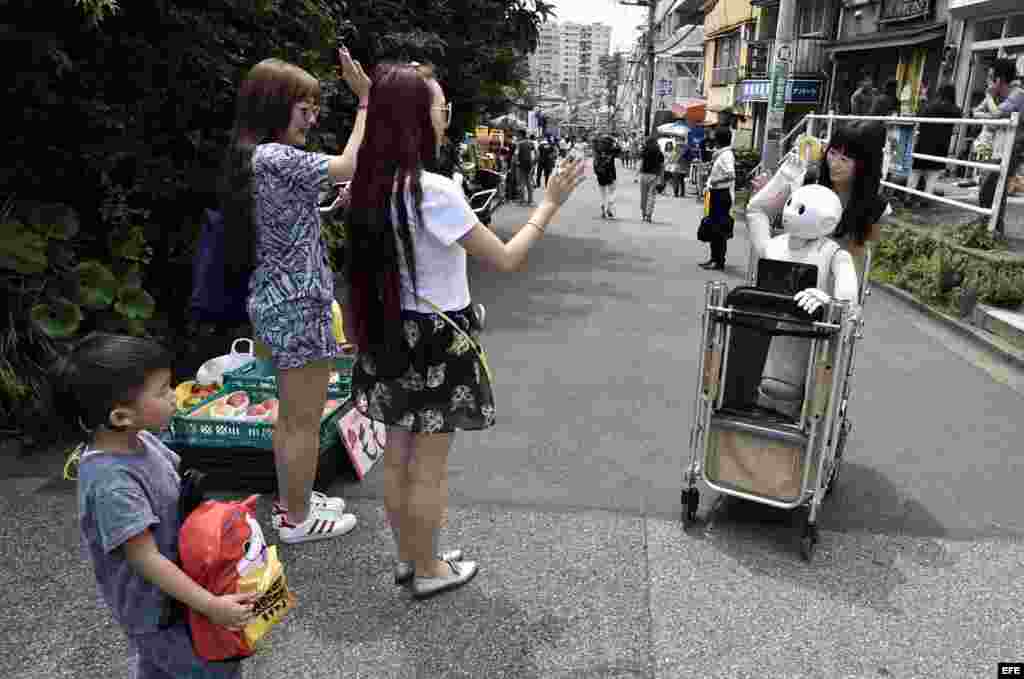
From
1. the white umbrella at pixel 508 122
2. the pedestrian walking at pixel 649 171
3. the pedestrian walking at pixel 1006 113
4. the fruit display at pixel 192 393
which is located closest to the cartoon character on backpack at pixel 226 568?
the fruit display at pixel 192 393

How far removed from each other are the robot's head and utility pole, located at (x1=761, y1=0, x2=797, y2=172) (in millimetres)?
12840

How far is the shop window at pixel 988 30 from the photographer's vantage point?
16.2 m

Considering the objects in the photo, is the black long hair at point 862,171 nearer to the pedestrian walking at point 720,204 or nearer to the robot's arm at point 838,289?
the robot's arm at point 838,289

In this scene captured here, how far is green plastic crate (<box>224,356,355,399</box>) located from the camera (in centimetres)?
388

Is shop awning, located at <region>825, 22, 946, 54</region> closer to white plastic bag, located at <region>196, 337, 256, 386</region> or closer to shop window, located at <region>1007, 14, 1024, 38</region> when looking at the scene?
Result: shop window, located at <region>1007, 14, 1024, 38</region>

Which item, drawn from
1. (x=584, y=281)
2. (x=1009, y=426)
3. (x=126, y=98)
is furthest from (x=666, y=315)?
(x=126, y=98)

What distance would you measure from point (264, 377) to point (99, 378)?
2298mm

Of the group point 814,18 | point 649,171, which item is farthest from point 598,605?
point 814,18

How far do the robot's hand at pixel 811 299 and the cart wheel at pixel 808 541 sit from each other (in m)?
0.93

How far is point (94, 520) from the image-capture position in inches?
67.1

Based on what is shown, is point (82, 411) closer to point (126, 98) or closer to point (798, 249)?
point (798, 249)

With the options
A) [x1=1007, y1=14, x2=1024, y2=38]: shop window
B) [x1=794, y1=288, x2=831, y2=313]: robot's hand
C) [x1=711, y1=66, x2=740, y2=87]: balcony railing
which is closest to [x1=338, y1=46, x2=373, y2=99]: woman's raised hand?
[x1=794, y1=288, x2=831, y2=313]: robot's hand

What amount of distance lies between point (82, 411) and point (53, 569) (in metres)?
1.85

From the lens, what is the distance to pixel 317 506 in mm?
3447
